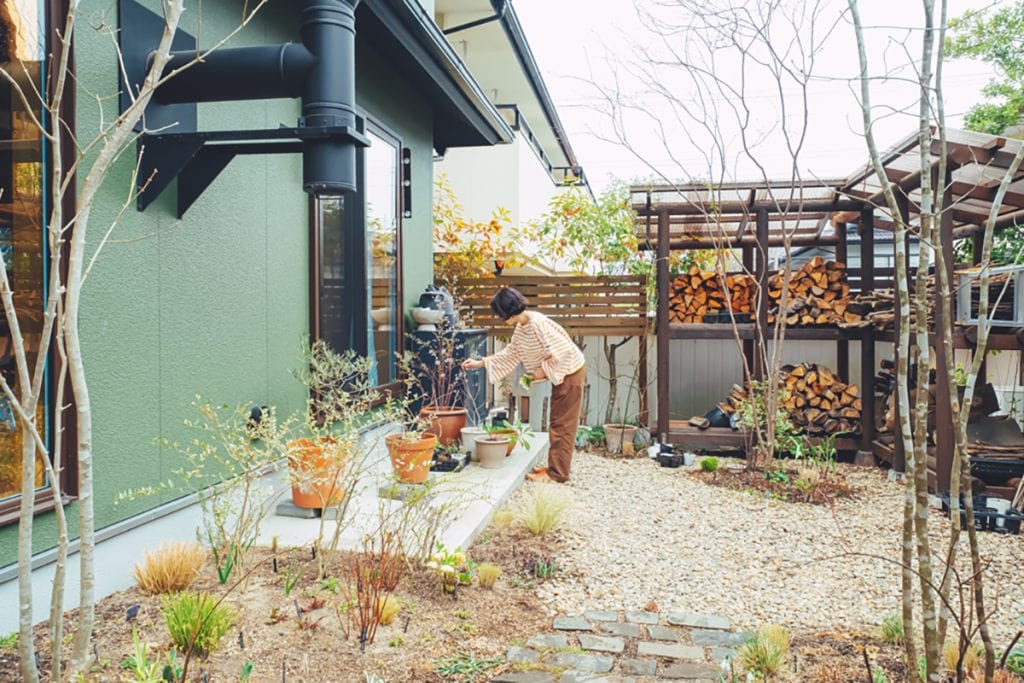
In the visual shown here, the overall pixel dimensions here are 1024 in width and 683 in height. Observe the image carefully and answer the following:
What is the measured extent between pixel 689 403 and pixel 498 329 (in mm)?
2522

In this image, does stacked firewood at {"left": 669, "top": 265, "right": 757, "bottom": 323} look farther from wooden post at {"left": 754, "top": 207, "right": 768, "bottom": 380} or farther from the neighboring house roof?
the neighboring house roof

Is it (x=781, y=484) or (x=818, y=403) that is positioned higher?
(x=818, y=403)

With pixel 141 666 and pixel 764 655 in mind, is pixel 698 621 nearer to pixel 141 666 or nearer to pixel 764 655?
pixel 764 655

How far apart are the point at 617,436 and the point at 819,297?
2681mm

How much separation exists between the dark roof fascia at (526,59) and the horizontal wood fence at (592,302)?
3276 millimetres

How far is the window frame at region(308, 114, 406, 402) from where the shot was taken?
189 inches

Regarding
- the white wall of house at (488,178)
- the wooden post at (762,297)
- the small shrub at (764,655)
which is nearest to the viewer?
the small shrub at (764,655)

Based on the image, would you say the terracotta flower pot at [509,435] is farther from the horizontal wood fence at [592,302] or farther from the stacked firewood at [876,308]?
the stacked firewood at [876,308]

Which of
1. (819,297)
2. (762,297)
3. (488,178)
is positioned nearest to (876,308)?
(819,297)

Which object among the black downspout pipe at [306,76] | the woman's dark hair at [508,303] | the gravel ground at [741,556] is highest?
the black downspout pipe at [306,76]

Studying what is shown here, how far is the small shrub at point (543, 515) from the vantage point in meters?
4.17

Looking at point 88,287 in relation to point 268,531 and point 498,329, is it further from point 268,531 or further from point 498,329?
point 498,329

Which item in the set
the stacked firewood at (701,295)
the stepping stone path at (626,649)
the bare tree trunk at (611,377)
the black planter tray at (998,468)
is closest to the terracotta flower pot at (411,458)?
the stepping stone path at (626,649)

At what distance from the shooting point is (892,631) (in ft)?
9.43
